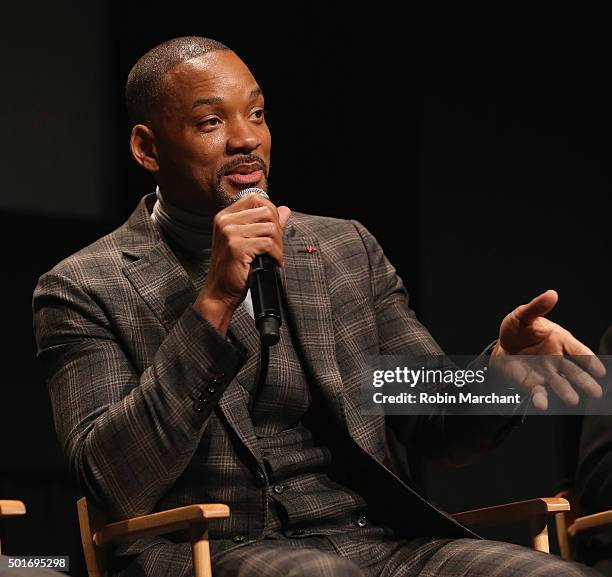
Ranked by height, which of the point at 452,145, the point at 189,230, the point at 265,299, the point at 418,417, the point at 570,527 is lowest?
the point at 570,527

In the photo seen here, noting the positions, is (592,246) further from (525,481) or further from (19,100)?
(19,100)

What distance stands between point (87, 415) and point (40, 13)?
1164 millimetres

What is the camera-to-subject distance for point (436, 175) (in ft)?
9.85

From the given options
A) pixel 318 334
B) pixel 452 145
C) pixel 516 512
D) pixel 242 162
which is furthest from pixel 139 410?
pixel 452 145

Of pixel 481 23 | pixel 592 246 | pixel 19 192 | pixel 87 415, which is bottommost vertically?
pixel 87 415

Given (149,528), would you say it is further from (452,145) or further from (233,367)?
(452,145)

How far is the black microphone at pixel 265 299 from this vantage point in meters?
1.72

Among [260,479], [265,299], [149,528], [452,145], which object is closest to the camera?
[265,299]

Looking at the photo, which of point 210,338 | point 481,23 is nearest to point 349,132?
point 481,23

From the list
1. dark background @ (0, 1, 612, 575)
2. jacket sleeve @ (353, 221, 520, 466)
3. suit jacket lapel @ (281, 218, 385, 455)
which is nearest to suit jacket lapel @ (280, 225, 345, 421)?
suit jacket lapel @ (281, 218, 385, 455)

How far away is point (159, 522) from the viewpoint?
73.1 inches

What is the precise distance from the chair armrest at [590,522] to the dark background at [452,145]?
612mm

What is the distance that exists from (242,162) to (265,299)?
17.2 inches

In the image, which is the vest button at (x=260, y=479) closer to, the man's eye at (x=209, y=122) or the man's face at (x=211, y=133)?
the man's face at (x=211, y=133)
